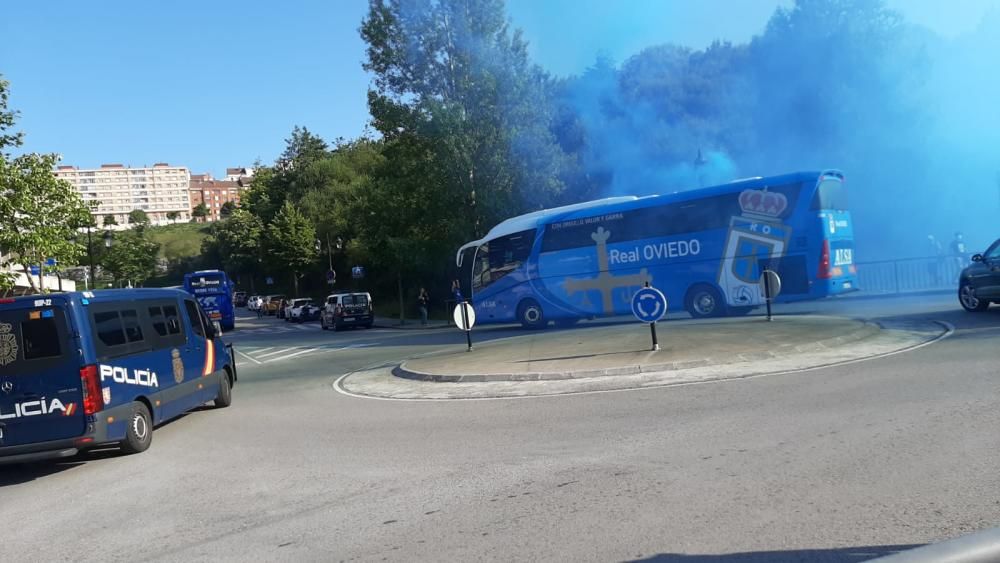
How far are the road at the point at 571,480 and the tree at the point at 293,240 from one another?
179 ft

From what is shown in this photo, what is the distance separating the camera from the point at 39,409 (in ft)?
28.4

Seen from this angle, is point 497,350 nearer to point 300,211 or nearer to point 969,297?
point 969,297

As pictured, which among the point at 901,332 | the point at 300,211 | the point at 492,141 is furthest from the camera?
the point at 300,211

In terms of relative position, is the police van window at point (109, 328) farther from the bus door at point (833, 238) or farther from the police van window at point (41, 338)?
the bus door at point (833, 238)

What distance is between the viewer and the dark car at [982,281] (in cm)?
1652

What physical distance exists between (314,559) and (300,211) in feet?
217

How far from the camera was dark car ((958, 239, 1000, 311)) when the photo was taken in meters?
16.5

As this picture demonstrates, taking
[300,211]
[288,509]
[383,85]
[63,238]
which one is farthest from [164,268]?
[288,509]

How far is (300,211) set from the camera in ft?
225

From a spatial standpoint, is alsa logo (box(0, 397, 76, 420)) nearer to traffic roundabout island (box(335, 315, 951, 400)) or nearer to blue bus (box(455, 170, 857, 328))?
traffic roundabout island (box(335, 315, 951, 400))

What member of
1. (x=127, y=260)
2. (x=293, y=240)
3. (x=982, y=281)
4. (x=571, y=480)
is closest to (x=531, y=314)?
(x=982, y=281)

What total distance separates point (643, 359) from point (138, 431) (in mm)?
7799

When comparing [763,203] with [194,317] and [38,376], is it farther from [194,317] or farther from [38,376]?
[38,376]

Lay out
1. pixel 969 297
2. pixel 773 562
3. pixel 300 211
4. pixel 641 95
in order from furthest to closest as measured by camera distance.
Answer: pixel 300 211
pixel 641 95
pixel 969 297
pixel 773 562
